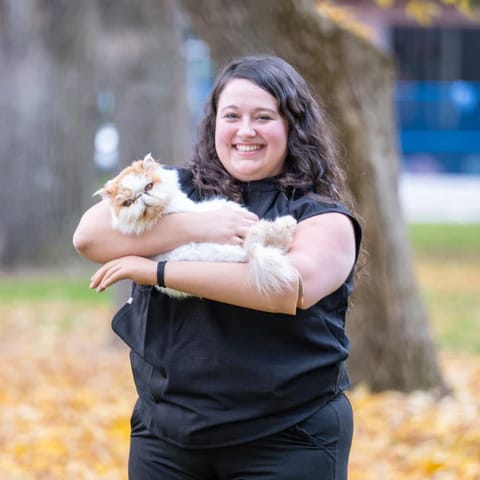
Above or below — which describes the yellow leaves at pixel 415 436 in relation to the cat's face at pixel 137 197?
below

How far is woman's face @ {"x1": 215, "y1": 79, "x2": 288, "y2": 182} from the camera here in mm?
3117

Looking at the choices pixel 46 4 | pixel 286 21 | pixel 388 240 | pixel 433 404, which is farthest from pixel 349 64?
pixel 46 4

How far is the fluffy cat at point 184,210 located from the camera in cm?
287

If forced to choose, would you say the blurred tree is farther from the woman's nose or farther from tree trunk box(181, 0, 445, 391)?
the woman's nose

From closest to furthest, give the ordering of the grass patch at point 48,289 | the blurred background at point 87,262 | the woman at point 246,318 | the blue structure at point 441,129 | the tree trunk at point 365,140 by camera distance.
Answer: the woman at point 246,318, the blurred background at point 87,262, the tree trunk at point 365,140, the grass patch at point 48,289, the blue structure at point 441,129

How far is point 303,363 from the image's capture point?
301 centimetres

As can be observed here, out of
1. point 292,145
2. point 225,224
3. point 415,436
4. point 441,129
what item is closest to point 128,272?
point 225,224

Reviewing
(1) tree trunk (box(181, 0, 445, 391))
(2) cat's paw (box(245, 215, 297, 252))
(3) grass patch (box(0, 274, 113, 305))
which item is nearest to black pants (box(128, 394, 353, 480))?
(2) cat's paw (box(245, 215, 297, 252))

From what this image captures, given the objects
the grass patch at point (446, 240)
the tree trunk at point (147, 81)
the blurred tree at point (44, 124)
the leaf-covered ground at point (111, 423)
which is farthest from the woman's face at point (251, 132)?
the grass patch at point (446, 240)

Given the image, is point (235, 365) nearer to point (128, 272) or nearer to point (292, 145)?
point (128, 272)

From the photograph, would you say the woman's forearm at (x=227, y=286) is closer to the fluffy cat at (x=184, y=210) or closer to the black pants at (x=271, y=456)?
the fluffy cat at (x=184, y=210)

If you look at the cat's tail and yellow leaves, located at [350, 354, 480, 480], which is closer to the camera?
the cat's tail

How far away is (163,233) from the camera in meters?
3.08

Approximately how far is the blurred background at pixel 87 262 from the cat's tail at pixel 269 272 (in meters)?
2.79
